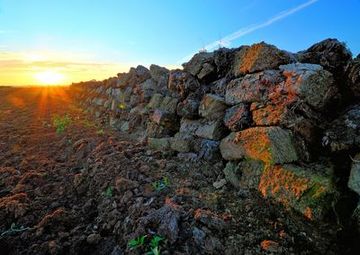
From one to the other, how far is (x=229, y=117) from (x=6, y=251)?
155 inches

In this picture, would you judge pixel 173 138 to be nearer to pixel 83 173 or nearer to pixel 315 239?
pixel 83 173

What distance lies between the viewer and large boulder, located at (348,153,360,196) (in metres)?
3.78

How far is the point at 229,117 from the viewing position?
562cm

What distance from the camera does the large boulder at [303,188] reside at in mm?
3846

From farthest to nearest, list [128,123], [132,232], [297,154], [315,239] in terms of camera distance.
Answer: [128,123] → [297,154] → [132,232] → [315,239]

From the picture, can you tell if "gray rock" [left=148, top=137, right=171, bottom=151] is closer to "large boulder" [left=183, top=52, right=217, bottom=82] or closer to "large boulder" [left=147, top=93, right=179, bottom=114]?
"large boulder" [left=147, top=93, right=179, bottom=114]

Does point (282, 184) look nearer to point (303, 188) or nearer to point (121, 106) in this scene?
point (303, 188)

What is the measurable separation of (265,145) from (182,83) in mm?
3286

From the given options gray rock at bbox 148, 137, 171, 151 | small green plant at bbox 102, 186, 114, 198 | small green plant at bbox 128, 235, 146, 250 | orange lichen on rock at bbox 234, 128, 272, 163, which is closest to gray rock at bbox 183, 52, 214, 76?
gray rock at bbox 148, 137, 171, 151

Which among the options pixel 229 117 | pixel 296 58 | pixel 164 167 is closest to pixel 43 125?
pixel 164 167

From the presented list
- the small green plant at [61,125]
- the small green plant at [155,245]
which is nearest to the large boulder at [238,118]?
the small green plant at [155,245]

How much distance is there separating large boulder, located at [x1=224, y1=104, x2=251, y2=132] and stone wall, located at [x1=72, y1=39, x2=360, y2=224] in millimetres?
17

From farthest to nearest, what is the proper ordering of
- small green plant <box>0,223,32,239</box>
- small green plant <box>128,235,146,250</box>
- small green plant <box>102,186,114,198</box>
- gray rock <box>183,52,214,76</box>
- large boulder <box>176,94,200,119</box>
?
gray rock <box>183,52,214,76</box> → large boulder <box>176,94,200,119</box> → small green plant <box>102,186,114,198</box> → small green plant <box>0,223,32,239</box> → small green plant <box>128,235,146,250</box>

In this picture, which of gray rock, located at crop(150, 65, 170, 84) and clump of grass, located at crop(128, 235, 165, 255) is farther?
gray rock, located at crop(150, 65, 170, 84)
